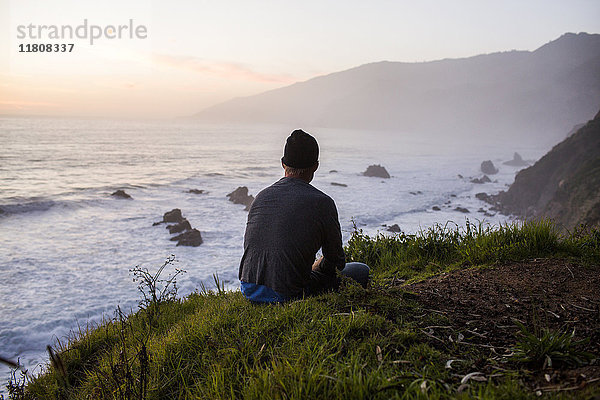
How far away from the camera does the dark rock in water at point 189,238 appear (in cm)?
1591

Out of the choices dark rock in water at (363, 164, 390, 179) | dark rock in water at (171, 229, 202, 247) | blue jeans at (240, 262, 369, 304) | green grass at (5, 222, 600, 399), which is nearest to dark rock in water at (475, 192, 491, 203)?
dark rock in water at (363, 164, 390, 179)

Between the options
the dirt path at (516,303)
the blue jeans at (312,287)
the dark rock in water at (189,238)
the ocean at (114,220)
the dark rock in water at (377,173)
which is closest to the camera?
the dirt path at (516,303)

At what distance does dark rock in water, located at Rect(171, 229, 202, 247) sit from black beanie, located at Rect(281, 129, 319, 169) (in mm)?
13451

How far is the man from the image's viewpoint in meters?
3.37

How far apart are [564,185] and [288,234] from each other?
70.8 feet

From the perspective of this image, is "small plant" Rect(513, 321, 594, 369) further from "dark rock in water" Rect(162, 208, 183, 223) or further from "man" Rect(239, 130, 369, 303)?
"dark rock in water" Rect(162, 208, 183, 223)

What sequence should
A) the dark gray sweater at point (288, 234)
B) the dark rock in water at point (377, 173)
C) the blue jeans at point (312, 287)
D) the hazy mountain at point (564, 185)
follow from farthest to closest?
the dark rock in water at point (377, 173) → the hazy mountain at point (564, 185) → the blue jeans at point (312, 287) → the dark gray sweater at point (288, 234)

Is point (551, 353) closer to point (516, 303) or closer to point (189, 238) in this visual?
point (516, 303)

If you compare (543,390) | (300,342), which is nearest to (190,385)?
(300,342)

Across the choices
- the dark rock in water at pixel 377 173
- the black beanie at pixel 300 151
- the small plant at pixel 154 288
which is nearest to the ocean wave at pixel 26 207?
the small plant at pixel 154 288

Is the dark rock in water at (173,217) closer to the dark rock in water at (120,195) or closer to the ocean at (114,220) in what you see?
the ocean at (114,220)

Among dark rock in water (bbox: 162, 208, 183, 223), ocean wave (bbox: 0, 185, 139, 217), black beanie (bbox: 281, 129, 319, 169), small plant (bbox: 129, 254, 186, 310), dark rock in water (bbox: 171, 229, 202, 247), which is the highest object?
black beanie (bbox: 281, 129, 319, 169)

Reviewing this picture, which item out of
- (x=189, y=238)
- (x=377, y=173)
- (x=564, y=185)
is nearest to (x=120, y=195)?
(x=189, y=238)

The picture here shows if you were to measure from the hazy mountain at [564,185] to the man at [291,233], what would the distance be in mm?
16522
